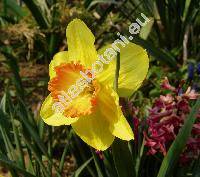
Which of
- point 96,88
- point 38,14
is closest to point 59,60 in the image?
point 96,88

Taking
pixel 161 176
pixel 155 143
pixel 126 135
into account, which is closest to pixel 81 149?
pixel 155 143

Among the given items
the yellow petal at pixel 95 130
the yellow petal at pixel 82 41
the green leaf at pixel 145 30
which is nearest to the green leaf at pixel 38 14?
the green leaf at pixel 145 30

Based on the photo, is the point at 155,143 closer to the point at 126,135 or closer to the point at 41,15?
the point at 126,135

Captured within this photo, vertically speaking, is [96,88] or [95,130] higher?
[96,88]

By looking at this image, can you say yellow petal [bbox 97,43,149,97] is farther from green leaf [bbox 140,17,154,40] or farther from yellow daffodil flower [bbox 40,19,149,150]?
green leaf [bbox 140,17,154,40]

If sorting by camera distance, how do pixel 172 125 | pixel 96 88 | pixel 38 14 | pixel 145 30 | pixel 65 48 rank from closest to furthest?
pixel 96 88, pixel 172 125, pixel 145 30, pixel 38 14, pixel 65 48

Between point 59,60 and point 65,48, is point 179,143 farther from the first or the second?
point 65,48
